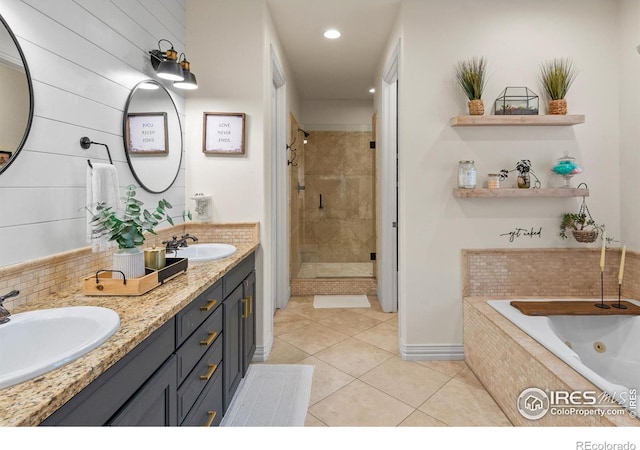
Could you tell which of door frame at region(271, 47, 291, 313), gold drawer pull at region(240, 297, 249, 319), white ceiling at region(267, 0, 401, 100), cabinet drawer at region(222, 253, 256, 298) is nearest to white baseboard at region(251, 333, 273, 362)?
gold drawer pull at region(240, 297, 249, 319)

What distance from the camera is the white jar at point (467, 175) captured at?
2.26 metres

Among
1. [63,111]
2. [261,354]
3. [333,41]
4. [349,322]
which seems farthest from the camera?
[349,322]

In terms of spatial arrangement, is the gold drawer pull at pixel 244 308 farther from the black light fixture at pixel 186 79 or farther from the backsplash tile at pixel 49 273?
the black light fixture at pixel 186 79

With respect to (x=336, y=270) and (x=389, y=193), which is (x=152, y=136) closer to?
(x=389, y=193)

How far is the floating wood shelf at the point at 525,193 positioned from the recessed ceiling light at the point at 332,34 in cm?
174

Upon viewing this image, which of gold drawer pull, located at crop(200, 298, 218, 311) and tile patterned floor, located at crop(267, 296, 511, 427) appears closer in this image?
gold drawer pull, located at crop(200, 298, 218, 311)

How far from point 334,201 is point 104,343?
4034 mm

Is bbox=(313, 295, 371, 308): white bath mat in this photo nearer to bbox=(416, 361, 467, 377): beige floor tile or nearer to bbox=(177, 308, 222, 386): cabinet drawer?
bbox=(416, 361, 467, 377): beige floor tile

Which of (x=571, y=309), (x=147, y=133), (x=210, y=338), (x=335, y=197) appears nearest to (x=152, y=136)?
(x=147, y=133)

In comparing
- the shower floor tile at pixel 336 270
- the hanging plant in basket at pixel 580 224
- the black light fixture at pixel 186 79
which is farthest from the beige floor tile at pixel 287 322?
the hanging plant in basket at pixel 580 224

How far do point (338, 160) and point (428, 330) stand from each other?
9.31ft

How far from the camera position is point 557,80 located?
2254 millimetres

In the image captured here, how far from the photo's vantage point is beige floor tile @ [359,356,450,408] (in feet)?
6.61

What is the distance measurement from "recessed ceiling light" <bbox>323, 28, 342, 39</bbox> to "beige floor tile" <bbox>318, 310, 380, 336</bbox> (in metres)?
2.58
